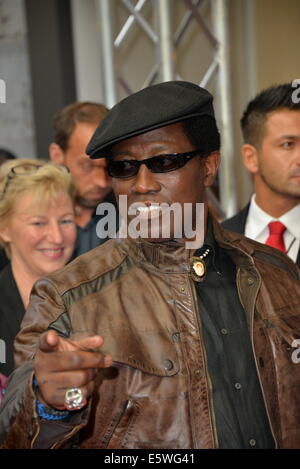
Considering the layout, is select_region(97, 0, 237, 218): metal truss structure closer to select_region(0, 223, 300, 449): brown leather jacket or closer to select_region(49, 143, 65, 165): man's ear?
select_region(49, 143, 65, 165): man's ear

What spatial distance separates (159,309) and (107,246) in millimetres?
237

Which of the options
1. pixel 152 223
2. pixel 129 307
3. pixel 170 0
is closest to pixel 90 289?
pixel 129 307

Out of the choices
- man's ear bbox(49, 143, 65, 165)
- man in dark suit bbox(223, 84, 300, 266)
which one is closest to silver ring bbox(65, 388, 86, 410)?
man in dark suit bbox(223, 84, 300, 266)

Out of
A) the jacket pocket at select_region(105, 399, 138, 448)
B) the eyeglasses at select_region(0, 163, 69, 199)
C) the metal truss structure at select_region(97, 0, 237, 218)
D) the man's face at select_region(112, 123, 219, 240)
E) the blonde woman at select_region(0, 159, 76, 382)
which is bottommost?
the jacket pocket at select_region(105, 399, 138, 448)

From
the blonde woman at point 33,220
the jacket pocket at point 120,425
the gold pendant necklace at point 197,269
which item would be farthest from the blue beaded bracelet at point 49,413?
the blonde woman at point 33,220

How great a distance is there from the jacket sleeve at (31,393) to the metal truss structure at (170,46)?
2872 mm

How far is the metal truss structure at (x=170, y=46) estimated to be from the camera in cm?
433

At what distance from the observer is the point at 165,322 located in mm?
1701

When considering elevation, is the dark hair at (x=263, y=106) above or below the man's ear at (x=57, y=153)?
above

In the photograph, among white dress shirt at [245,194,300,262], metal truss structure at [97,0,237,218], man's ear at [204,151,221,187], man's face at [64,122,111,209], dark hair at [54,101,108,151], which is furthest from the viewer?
metal truss structure at [97,0,237,218]

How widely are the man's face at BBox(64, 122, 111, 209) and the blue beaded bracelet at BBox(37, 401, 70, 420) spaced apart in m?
1.75

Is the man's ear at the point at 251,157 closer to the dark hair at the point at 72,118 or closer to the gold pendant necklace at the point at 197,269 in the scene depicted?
the dark hair at the point at 72,118

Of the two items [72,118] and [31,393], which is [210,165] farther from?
[72,118]

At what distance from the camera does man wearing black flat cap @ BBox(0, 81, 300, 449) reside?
1.59 metres
